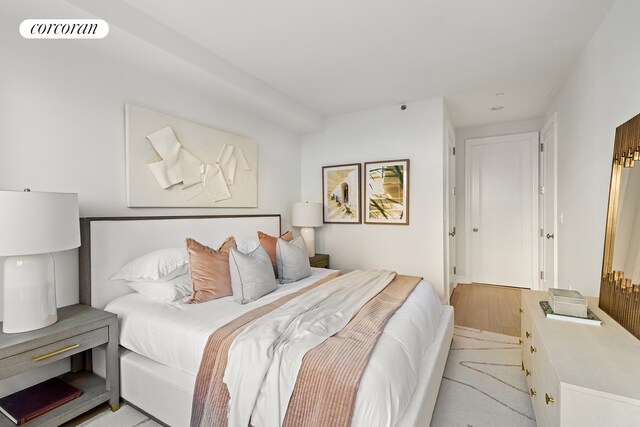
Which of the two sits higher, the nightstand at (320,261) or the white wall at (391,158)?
the white wall at (391,158)

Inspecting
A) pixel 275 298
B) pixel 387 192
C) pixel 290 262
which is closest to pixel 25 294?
pixel 275 298

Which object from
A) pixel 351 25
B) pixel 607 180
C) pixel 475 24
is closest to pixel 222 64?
pixel 351 25

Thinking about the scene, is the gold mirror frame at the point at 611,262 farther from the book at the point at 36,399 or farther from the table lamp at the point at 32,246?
the book at the point at 36,399

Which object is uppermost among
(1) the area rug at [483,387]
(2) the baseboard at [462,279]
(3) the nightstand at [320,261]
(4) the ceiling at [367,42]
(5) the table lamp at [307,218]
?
(4) the ceiling at [367,42]

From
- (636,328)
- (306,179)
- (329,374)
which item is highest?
(306,179)

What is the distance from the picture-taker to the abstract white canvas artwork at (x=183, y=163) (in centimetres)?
235

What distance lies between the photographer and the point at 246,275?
2148mm

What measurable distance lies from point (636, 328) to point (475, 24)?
2.03m

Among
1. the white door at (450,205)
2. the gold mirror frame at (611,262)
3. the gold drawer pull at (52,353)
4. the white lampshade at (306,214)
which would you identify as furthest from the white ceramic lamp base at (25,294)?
the white door at (450,205)

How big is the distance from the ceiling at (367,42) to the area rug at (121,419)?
237 cm

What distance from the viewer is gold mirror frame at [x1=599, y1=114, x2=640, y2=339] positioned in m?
1.45

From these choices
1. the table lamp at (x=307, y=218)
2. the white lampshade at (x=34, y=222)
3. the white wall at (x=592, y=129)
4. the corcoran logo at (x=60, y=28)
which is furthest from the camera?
the table lamp at (x=307, y=218)

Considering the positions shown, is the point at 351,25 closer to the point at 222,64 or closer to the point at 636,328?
the point at 222,64

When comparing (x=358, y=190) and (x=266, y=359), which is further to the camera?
(x=358, y=190)
